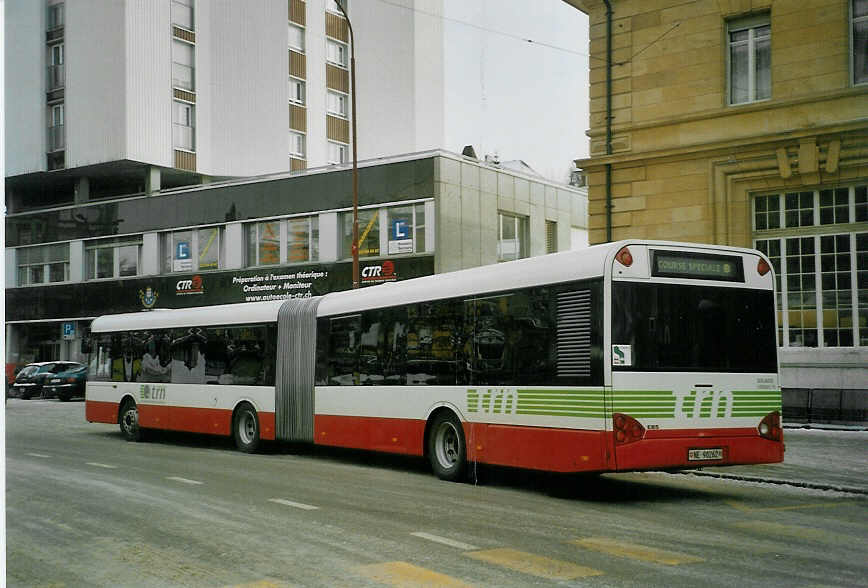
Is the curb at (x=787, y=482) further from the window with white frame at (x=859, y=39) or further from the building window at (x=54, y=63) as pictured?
the window with white frame at (x=859, y=39)

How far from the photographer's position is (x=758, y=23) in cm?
2270

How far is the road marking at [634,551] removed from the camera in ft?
24.5

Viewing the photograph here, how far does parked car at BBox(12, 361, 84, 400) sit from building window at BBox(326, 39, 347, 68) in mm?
17116

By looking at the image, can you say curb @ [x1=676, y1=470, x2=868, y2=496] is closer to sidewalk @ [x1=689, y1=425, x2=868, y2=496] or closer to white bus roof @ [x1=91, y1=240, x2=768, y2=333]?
sidewalk @ [x1=689, y1=425, x2=868, y2=496]

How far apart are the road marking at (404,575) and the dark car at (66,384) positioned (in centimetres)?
3389

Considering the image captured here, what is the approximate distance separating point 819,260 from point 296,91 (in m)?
28.3

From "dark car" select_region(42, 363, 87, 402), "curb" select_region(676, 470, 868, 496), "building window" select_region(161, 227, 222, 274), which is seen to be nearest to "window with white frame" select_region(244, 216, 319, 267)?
"building window" select_region(161, 227, 222, 274)

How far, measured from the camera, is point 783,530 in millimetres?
8945

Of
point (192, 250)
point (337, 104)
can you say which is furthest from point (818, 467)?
point (337, 104)

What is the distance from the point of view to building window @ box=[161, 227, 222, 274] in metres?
42.4

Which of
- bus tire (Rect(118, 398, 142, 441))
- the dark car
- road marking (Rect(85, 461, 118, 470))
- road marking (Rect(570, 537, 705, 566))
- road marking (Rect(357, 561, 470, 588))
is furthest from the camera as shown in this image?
the dark car

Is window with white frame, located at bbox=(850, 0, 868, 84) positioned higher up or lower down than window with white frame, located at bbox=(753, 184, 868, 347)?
higher up

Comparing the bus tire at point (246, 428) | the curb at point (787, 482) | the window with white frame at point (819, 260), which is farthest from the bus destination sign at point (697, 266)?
the window with white frame at point (819, 260)

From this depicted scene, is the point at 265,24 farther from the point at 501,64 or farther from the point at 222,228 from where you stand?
the point at 501,64
